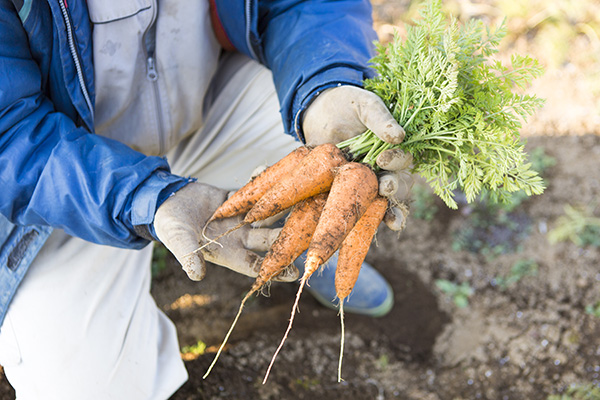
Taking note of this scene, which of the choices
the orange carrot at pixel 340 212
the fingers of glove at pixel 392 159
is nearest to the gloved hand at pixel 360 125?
the fingers of glove at pixel 392 159

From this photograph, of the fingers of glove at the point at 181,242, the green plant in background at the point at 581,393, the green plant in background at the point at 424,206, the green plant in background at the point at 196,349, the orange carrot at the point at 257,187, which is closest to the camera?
the fingers of glove at the point at 181,242

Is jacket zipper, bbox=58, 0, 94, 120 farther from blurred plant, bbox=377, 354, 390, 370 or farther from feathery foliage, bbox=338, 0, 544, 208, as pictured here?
blurred plant, bbox=377, 354, 390, 370

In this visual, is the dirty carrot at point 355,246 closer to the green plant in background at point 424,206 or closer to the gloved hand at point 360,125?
the gloved hand at point 360,125

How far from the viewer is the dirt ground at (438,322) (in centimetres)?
242

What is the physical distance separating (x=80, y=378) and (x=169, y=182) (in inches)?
34.6

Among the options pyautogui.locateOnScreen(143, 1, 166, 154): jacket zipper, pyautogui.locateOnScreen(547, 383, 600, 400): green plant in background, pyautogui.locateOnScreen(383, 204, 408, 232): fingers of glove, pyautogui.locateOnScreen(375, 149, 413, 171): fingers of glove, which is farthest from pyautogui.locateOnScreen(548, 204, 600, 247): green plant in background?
pyautogui.locateOnScreen(143, 1, 166, 154): jacket zipper

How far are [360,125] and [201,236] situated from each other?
769 millimetres

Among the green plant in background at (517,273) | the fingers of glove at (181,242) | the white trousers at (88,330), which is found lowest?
the green plant in background at (517,273)

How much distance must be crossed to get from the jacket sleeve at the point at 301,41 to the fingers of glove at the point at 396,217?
1.69 ft

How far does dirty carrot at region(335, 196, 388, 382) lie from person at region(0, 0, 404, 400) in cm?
22

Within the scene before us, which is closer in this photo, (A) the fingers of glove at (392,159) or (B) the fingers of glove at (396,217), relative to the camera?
(A) the fingers of glove at (392,159)

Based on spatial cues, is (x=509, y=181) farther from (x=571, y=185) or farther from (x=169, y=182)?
(x=571, y=185)

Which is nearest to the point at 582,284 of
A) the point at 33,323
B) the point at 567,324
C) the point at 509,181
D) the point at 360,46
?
the point at 567,324

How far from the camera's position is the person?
1.68 metres
